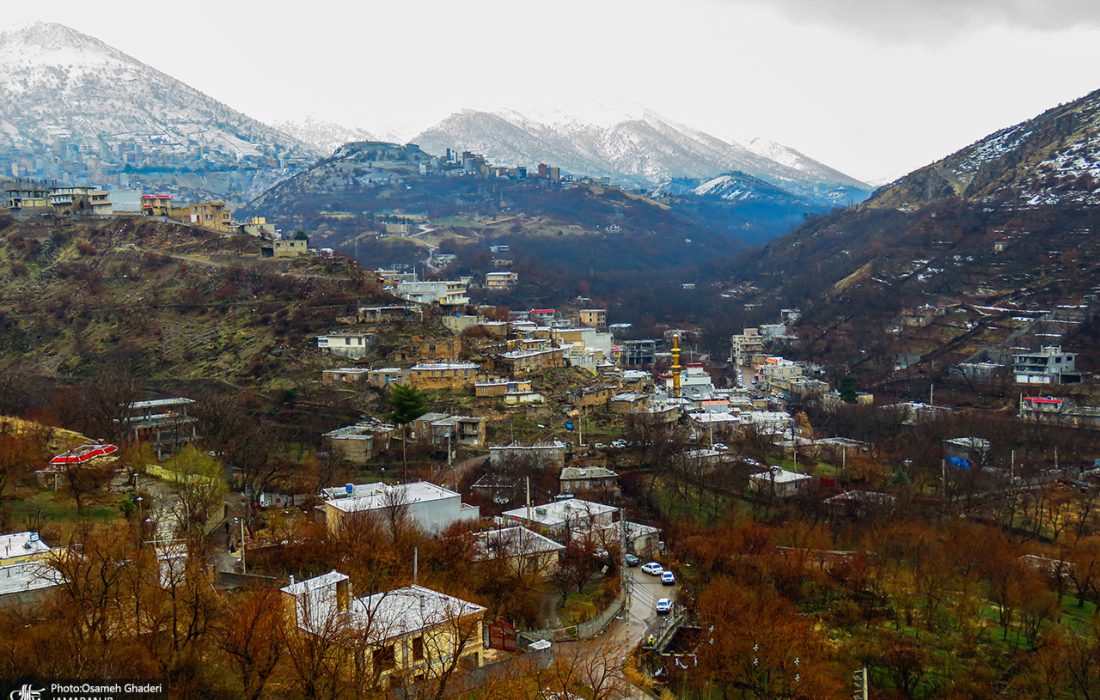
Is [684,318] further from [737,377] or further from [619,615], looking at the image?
[619,615]

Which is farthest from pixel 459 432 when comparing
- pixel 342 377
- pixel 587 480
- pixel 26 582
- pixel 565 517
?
pixel 26 582

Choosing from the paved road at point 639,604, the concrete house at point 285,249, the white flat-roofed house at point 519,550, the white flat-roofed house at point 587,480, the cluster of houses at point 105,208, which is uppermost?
the cluster of houses at point 105,208

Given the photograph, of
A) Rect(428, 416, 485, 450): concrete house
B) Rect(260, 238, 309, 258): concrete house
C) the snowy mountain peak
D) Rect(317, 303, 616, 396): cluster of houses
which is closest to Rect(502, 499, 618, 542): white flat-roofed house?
Rect(428, 416, 485, 450): concrete house

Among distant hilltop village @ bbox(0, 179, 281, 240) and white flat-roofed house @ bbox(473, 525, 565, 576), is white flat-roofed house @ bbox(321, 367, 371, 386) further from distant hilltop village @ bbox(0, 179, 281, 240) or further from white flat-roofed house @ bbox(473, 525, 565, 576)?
distant hilltop village @ bbox(0, 179, 281, 240)

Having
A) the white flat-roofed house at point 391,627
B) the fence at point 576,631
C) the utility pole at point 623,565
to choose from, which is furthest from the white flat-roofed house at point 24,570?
the utility pole at point 623,565

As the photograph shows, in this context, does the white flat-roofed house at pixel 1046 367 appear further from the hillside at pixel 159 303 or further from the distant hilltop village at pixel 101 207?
the distant hilltop village at pixel 101 207

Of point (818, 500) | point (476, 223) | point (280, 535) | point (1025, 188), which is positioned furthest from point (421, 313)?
point (476, 223)
